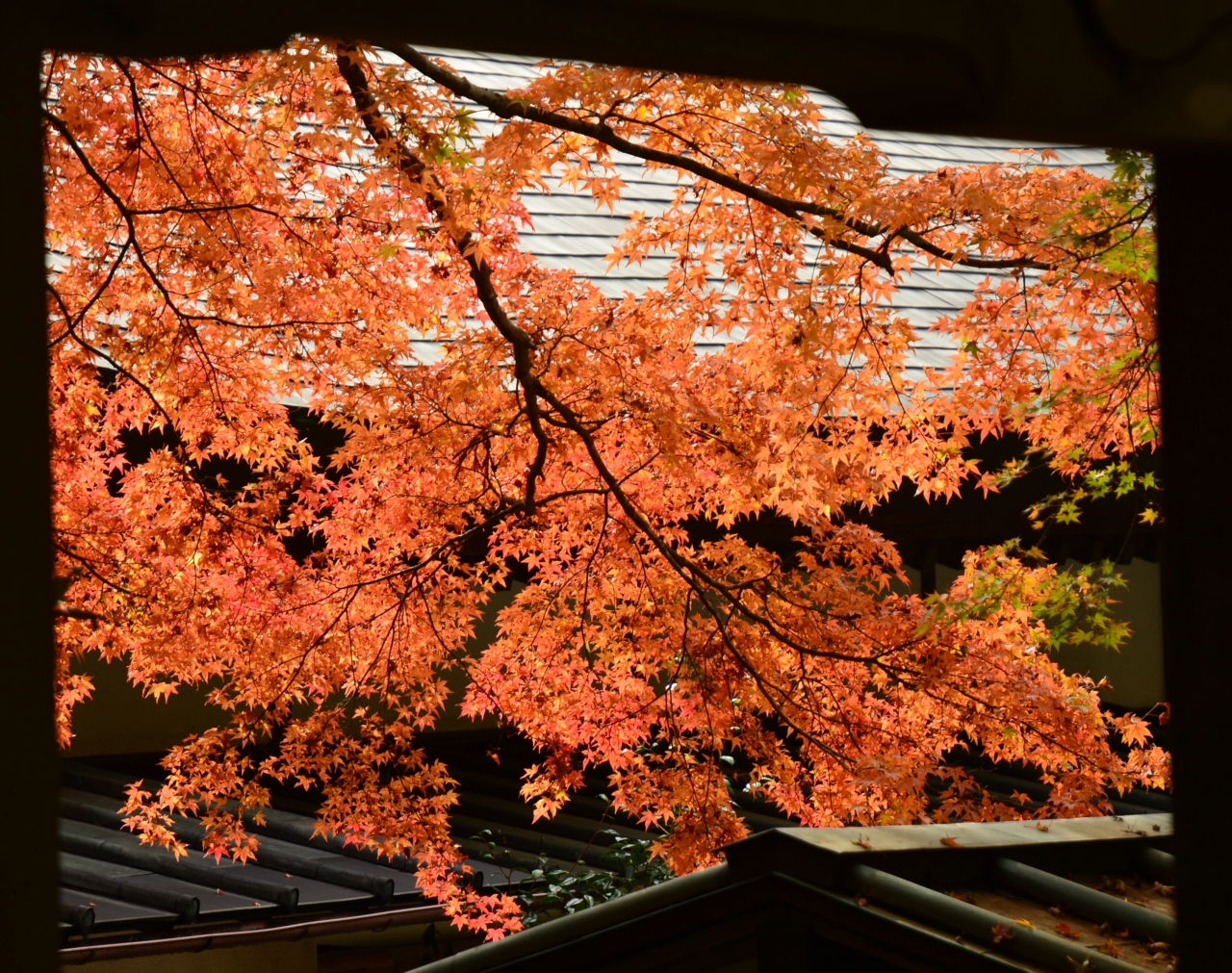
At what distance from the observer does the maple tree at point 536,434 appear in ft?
15.0

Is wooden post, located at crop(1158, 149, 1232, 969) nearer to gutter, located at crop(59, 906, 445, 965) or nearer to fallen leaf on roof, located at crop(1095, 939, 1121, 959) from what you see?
fallen leaf on roof, located at crop(1095, 939, 1121, 959)

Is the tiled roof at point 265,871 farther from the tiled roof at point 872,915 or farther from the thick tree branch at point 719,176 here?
the thick tree branch at point 719,176

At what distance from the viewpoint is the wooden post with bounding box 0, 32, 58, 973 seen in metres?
0.85

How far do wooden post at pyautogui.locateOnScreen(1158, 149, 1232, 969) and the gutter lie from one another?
4318mm

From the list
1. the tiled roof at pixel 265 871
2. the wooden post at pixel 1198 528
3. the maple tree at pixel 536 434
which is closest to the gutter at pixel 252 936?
the tiled roof at pixel 265 871

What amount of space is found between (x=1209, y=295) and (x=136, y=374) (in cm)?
443

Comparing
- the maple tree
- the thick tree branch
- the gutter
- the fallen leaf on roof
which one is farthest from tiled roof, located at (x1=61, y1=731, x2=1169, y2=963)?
the fallen leaf on roof

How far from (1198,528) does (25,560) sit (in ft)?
3.39

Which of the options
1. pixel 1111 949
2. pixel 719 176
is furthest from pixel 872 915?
pixel 719 176

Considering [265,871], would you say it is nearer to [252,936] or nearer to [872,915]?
[252,936]

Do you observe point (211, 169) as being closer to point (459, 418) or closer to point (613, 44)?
point (459, 418)

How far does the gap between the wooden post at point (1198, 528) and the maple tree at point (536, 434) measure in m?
3.24

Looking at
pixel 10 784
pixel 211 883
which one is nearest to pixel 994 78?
pixel 10 784

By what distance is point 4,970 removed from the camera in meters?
0.84
